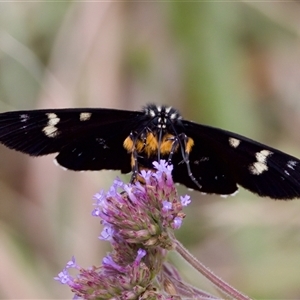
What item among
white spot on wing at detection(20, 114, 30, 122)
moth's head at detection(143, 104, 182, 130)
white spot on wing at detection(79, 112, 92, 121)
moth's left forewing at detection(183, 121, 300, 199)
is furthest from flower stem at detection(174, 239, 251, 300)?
white spot on wing at detection(20, 114, 30, 122)

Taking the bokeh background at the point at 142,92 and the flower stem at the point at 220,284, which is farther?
the bokeh background at the point at 142,92

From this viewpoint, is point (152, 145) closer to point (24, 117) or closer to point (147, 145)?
point (147, 145)

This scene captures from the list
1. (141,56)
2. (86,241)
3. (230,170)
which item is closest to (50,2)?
(141,56)

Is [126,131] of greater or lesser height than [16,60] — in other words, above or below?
below

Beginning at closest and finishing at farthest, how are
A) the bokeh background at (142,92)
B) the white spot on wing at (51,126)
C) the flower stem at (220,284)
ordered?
the flower stem at (220,284), the white spot on wing at (51,126), the bokeh background at (142,92)

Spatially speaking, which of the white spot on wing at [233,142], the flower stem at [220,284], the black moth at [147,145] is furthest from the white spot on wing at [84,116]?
the flower stem at [220,284]

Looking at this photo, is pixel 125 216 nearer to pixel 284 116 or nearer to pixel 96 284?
pixel 96 284

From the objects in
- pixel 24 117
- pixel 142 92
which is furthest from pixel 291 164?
pixel 142 92

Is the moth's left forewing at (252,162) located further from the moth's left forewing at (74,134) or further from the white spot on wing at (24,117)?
the white spot on wing at (24,117)
